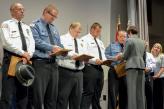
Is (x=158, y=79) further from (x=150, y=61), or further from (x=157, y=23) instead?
(x=157, y=23)

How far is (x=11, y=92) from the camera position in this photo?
13.1 feet

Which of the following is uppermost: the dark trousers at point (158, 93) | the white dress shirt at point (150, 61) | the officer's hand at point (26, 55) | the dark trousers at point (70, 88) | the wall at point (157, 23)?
the wall at point (157, 23)

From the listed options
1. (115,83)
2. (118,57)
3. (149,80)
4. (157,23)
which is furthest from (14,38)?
(157,23)

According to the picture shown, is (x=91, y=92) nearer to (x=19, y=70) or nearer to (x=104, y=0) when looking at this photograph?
(x=19, y=70)

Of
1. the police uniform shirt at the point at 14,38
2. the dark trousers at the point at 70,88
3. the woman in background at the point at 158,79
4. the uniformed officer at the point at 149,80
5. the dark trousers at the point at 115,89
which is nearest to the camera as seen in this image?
the police uniform shirt at the point at 14,38

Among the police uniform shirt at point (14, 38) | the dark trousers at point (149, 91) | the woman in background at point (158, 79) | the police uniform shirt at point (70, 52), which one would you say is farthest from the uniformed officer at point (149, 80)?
the police uniform shirt at point (14, 38)

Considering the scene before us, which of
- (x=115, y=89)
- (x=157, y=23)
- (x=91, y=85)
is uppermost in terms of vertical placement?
(x=157, y=23)

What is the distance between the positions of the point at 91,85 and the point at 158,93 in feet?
6.58

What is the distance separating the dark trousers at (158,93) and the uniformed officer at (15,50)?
3.23 metres

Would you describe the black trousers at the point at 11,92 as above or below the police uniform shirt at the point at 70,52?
below

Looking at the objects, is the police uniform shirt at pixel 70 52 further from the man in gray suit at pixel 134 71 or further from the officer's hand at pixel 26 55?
the officer's hand at pixel 26 55

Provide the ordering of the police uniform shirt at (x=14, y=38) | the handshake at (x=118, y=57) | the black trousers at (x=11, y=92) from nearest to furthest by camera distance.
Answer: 1. the black trousers at (x=11, y=92)
2. the police uniform shirt at (x=14, y=38)
3. the handshake at (x=118, y=57)

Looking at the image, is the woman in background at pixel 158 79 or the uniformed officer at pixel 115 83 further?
the woman in background at pixel 158 79

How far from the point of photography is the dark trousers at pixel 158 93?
21.8 feet
